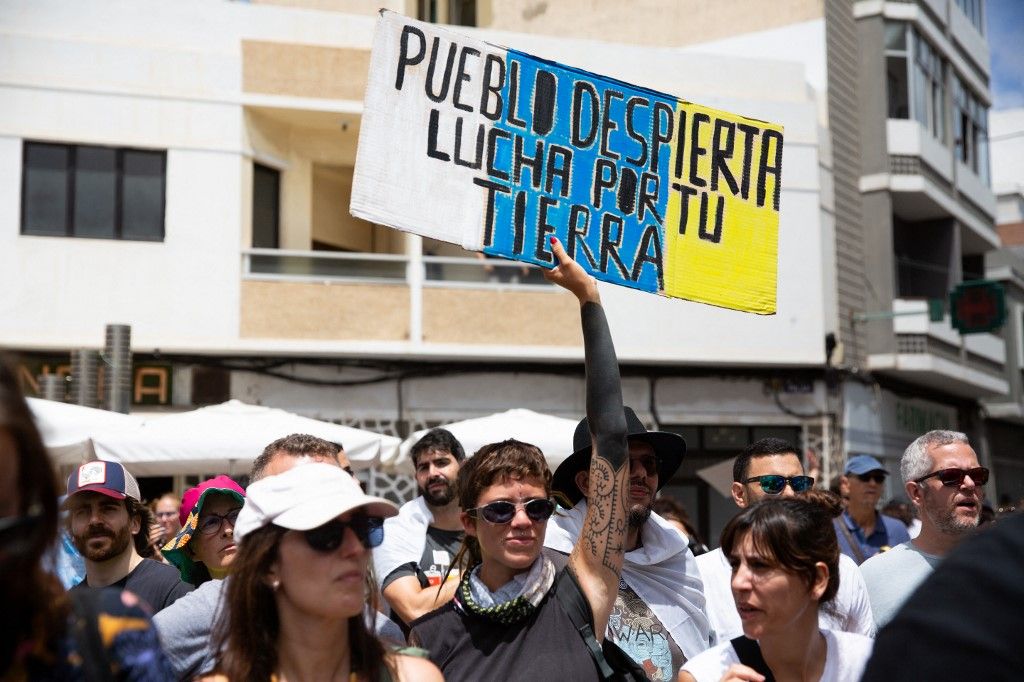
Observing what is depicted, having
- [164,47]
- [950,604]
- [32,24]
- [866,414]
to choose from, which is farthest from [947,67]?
[950,604]

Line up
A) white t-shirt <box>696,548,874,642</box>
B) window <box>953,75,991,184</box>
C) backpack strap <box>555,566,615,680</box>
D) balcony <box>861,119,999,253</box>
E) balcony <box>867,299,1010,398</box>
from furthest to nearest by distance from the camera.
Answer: window <box>953,75,991,184</box> → balcony <box>861,119,999,253</box> → balcony <box>867,299,1010,398</box> → white t-shirt <box>696,548,874,642</box> → backpack strap <box>555,566,615,680</box>

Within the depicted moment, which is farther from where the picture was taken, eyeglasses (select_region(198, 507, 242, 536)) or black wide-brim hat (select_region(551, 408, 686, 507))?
eyeglasses (select_region(198, 507, 242, 536))

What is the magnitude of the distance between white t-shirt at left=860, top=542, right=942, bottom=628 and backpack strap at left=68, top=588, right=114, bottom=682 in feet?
12.0

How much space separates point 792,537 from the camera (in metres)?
3.49

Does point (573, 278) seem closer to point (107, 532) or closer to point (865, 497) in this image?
point (107, 532)

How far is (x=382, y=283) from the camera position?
720 inches

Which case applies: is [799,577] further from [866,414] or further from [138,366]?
[866,414]

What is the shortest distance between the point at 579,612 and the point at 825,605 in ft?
2.99

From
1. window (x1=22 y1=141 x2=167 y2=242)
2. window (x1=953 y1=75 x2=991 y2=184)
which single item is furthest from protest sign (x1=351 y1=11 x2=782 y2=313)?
window (x1=953 y1=75 x2=991 y2=184)

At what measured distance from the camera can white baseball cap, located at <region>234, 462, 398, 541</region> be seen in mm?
2951

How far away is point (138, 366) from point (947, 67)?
57.0 feet

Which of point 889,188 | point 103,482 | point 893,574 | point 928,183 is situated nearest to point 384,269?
point 889,188

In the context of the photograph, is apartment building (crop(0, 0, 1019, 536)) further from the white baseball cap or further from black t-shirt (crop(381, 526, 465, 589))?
the white baseball cap

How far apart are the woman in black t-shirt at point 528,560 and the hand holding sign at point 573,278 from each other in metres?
0.02
